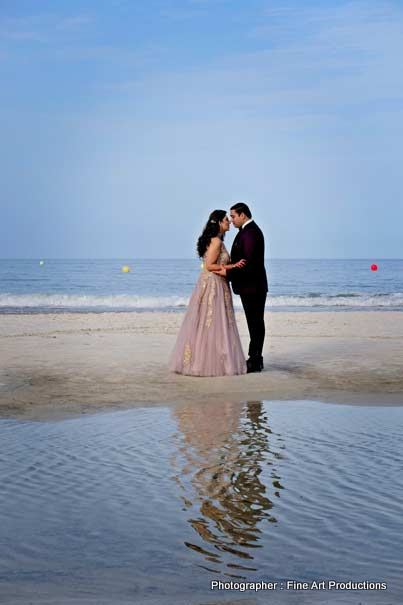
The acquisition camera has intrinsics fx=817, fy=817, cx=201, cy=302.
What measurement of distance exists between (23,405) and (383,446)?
3.57 m

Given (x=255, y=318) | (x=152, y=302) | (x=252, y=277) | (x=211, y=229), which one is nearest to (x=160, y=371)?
(x=255, y=318)

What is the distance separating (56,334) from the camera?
52.1 ft

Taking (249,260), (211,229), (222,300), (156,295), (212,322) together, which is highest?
(211,229)

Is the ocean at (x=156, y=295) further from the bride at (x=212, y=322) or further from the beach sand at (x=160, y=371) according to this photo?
the bride at (x=212, y=322)

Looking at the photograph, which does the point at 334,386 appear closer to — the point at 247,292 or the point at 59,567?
→ the point at 247,292

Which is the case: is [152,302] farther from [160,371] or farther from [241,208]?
[241,208]

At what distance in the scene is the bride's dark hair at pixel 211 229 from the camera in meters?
9.61

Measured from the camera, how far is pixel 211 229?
9.65 metres

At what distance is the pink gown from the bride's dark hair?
0.66ft

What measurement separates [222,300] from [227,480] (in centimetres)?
521

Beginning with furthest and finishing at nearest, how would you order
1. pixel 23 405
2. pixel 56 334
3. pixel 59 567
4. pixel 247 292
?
pixel 56 334, pixel 247 292, pixel 23 405, pixel 59 567

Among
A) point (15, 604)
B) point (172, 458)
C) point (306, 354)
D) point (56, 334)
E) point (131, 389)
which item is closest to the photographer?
point (15, 604)

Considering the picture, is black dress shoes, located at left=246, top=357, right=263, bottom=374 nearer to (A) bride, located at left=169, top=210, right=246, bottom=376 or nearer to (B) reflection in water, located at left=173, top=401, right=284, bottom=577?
(A) bride, located at left=169, top=210, right=246, bottom=376

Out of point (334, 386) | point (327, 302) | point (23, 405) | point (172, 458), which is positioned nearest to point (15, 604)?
point (172, 458)
